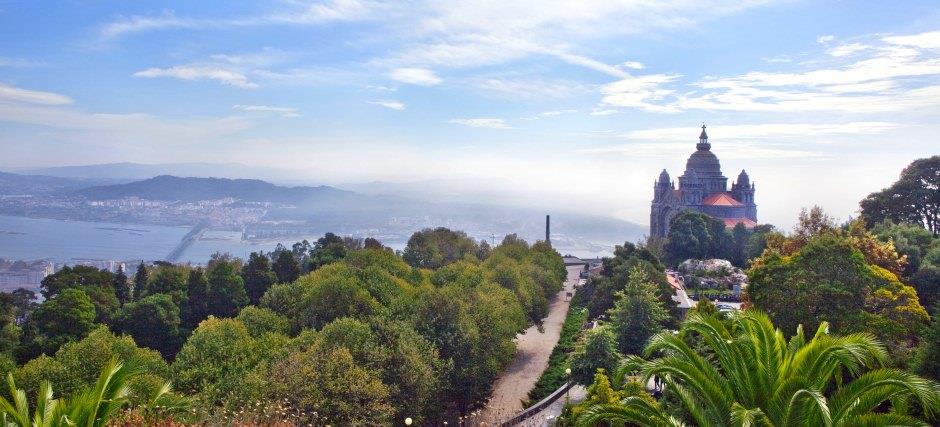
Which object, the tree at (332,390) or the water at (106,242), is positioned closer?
the tree at (332,390)

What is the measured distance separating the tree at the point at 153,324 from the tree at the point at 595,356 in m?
20.8

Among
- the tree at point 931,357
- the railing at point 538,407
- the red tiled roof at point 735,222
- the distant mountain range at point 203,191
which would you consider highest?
the distant mountain range at point 203,191

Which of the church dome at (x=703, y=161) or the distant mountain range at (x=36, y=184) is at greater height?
the church dome at (x=703, y=161)

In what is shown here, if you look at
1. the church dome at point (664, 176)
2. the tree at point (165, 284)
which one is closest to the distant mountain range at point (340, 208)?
the church dome at point (664, 176)

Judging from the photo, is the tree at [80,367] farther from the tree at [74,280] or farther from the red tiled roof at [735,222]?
the red tiled roof at [735,222]

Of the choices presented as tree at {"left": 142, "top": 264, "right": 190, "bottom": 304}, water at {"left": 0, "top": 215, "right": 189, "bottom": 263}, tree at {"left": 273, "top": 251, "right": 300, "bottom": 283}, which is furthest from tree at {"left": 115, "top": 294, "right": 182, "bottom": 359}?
water at {"left": 0, "top": 215, "right": 189, "bottom": 263}

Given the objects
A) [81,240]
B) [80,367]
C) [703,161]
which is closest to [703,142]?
[703,161]

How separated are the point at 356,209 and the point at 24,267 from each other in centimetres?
9185

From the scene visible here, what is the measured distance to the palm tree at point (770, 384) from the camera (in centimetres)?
895

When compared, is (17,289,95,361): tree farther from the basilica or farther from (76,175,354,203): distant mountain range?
(76,175,354,203): distant mountain range

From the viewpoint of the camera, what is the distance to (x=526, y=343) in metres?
35.1

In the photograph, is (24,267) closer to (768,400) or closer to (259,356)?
(259,356)

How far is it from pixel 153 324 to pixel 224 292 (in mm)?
5234

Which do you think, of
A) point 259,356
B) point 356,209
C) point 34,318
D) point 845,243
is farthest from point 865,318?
point 356,209
